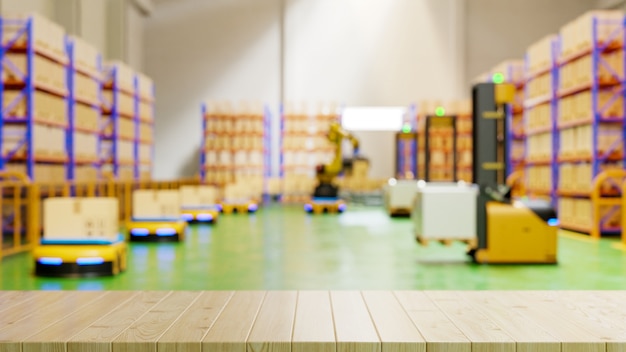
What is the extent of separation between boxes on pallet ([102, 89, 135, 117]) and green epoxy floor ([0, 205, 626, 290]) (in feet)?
19.0

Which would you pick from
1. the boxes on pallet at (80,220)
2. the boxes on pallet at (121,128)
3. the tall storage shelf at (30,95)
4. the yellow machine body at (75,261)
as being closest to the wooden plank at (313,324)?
the yellow machine body at (75,261)

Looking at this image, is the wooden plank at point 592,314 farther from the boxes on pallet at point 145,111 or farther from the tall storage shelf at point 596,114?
the boxes on pallet at point 145,111

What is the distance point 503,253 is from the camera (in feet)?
24.4

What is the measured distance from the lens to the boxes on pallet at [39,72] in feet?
34.5

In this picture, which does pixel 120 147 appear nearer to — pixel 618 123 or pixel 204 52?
pixel 204 52

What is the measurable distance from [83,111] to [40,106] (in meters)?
2.11

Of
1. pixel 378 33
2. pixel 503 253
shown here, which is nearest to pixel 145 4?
pixel 378 33

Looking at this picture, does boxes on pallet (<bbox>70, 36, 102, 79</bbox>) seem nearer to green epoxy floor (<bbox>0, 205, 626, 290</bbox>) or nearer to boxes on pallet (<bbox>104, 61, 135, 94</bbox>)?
boxes on pallet (<bbox>104, 61, 135, 94</bbox>)

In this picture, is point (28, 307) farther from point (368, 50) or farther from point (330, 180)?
point (368, 50)

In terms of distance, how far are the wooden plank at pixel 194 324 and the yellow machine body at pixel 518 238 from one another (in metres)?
4.07

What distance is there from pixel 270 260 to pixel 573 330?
475 centimetres

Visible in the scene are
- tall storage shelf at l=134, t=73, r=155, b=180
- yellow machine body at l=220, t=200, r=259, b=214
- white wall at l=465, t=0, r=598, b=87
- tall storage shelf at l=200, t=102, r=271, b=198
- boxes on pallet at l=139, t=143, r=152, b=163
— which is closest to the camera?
yellow machine body at l=220, t=200, r=259, b=214

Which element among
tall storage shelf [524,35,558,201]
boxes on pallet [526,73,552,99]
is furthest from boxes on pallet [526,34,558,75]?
boxes on pallet [526,73,552,99]

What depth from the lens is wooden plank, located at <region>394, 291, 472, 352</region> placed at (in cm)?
307
